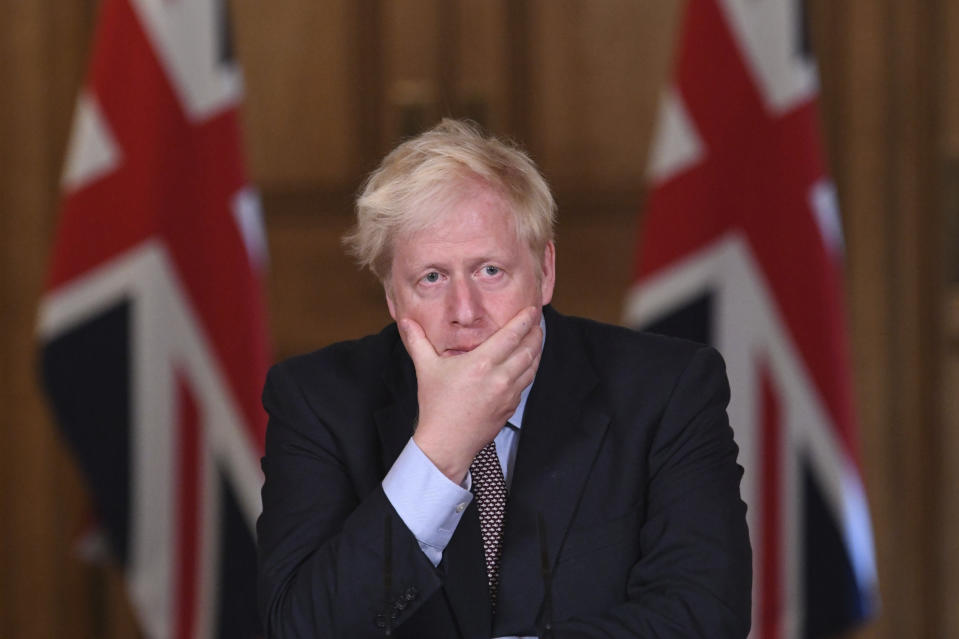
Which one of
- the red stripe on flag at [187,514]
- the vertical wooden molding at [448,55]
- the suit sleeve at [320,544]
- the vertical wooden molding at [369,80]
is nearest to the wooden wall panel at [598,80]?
the vertical wooden molding at [448,55]

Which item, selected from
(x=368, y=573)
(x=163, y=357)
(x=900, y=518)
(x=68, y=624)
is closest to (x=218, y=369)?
(x=163, y=357)

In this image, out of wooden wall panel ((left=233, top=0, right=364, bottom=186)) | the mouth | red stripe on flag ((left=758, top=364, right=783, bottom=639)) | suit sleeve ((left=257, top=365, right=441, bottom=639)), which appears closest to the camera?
suit sleeve ((left=257, top=365, right=441, bottom=639))

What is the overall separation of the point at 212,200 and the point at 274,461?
1.71m

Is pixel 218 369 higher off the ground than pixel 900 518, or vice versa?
pixel 218 369

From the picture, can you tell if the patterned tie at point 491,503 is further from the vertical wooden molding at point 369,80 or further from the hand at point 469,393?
the vertical wooden molding at point 369,80

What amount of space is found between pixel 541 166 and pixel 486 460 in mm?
2000

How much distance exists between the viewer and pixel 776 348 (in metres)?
3.18

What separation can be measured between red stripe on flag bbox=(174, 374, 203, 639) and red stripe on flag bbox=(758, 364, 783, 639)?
155 centimetres

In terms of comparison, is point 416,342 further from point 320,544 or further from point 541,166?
point 541,166

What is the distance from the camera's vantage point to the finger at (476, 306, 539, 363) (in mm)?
1530

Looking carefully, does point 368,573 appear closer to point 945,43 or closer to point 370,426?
point 370,426

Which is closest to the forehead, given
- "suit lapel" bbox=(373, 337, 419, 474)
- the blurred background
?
"suit lapel" bbox=(373, 337, 419, 474)

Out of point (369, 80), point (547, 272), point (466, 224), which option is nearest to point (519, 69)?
point (369, 80)

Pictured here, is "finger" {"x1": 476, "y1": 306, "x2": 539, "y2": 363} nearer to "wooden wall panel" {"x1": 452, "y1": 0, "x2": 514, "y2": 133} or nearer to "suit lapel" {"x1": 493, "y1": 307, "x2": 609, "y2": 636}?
"suit lapel" {"x1": 493, "y1": 307, "x2": 609, "y2": 636}
